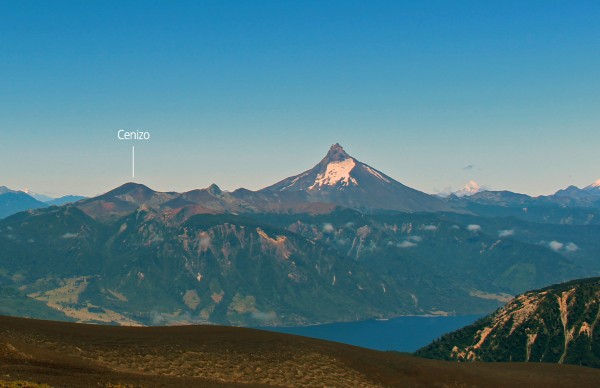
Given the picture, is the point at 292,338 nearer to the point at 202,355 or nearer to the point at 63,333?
the point at 202,355

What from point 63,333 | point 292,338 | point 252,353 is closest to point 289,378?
point 252,353

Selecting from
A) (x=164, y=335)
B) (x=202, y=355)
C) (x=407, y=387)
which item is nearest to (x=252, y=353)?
(x=202, y=355)

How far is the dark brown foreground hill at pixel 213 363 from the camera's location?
10038cm

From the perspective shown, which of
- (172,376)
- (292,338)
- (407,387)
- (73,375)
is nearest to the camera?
(73,375)

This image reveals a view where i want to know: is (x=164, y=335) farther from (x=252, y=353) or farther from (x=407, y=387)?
(x=407, y=387)

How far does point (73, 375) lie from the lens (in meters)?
93.1

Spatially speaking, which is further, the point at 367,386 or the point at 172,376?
the point at 367,386

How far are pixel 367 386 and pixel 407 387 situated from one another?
10541mm

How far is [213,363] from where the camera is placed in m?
124

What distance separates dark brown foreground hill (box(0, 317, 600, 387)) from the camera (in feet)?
329

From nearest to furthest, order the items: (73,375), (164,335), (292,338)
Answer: (73,375), (164,335), (292,338)

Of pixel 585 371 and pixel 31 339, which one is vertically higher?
pixel 31 339

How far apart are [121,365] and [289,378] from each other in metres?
29.9

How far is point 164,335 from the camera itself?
144375 mm
